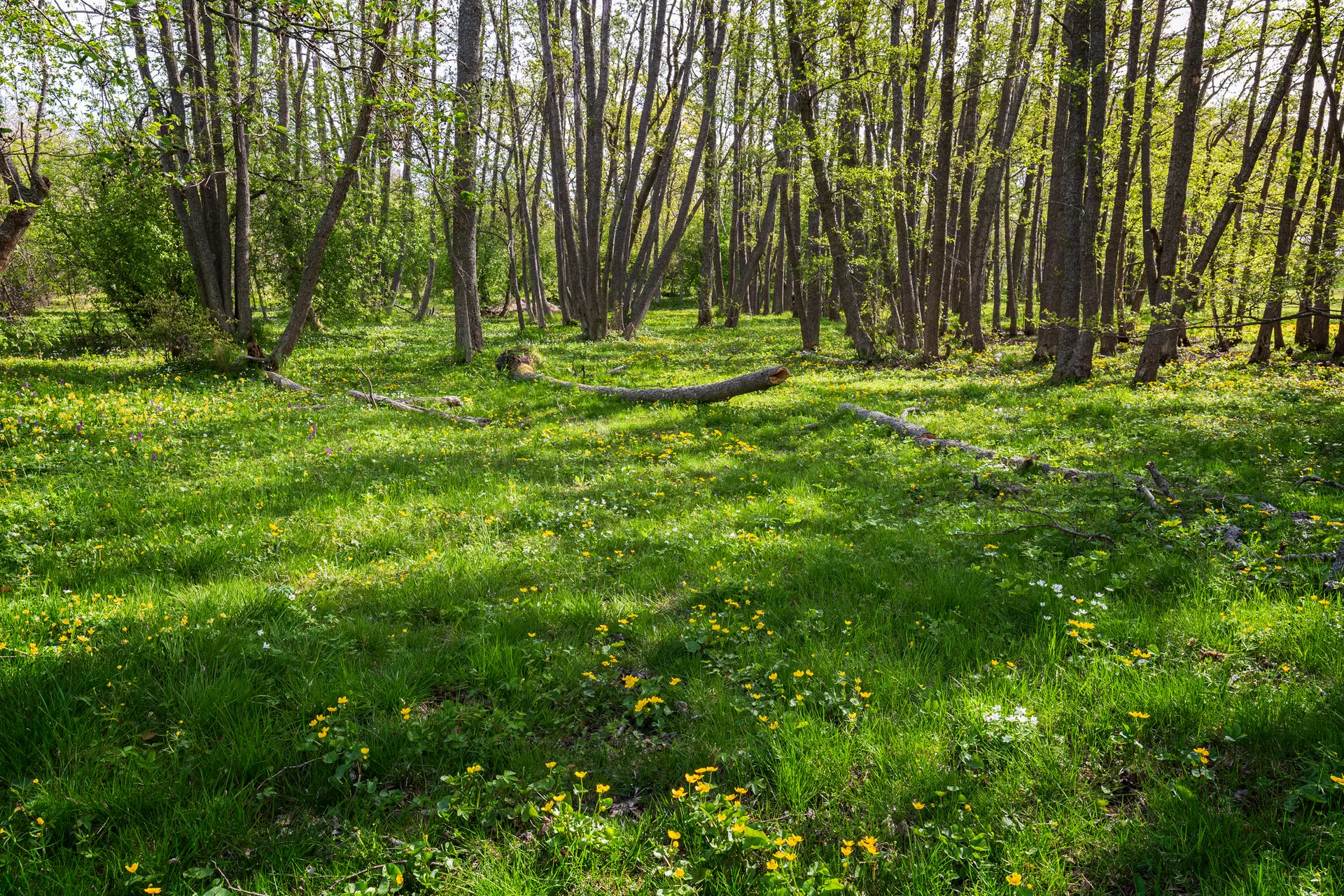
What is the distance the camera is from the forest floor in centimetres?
261

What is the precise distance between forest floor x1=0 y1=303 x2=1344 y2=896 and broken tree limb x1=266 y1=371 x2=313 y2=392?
4642 mm

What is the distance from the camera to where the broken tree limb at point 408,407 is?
11.3 metres

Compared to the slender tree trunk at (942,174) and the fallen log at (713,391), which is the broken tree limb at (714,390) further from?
the slender tree trunk at (942,174)

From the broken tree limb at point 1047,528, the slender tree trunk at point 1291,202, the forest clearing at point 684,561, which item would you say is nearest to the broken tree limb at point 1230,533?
the forest clearing at point 684,561

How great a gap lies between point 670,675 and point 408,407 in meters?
9.57

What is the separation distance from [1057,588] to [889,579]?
3.87 ft

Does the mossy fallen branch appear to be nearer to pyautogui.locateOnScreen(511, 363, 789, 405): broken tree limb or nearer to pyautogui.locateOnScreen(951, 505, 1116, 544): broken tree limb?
pyautogui.locateOnScreen(511, 363, 789, 405): broken tree limb

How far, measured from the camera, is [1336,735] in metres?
2.79

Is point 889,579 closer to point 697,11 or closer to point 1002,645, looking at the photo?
point 1002,645

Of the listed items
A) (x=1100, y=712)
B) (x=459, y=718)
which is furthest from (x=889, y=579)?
(x=459, y=718)

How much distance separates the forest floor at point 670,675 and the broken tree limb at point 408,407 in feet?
9.86

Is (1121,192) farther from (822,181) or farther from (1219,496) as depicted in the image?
(1219,496)

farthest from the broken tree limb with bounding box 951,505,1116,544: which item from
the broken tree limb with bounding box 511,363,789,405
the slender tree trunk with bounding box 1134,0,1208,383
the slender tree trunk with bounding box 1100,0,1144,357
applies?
the slender tree trunk with bounding box 1100,0,1144,357

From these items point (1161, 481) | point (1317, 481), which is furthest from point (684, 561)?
point (1317, 481)
